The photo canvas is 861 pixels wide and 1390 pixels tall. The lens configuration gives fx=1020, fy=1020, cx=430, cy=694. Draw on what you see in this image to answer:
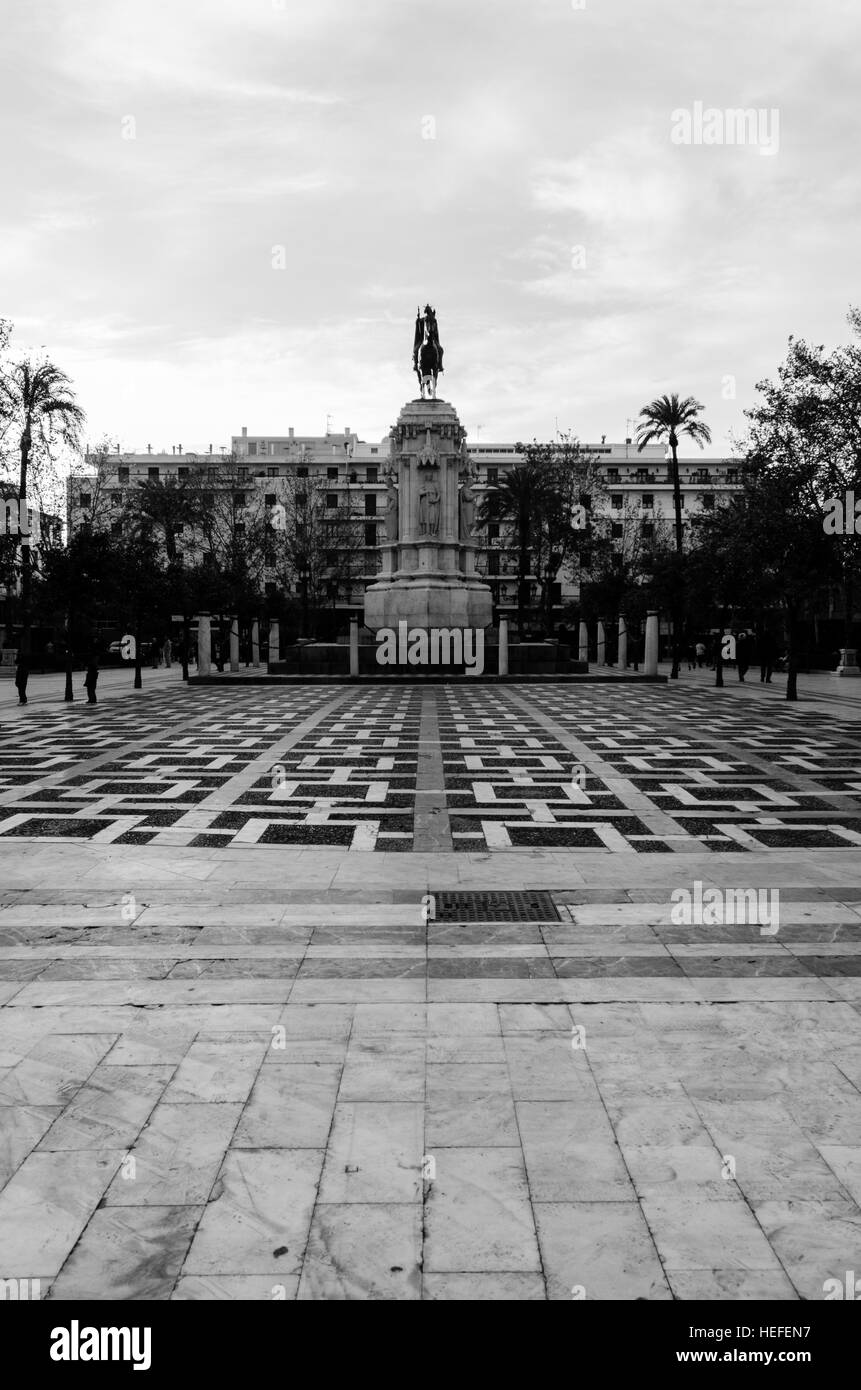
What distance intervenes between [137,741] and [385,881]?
34.2 ft

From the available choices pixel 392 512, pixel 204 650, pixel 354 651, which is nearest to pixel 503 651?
pixel 354 651

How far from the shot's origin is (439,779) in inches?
504

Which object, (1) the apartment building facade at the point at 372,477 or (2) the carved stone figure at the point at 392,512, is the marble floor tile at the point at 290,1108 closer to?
(2) the carved stone figure at the point at 392,512

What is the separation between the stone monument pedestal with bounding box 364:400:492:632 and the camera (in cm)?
3788

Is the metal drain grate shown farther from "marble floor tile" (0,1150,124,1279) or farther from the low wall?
the low wall

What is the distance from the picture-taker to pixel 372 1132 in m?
3.81

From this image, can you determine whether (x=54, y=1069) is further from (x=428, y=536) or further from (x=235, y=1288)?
(x=428, y=536)

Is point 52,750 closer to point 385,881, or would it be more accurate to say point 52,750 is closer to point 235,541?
point 385,881

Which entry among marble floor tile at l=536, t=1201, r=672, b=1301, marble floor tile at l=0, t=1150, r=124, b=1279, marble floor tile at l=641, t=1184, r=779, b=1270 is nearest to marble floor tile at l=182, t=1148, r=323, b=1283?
marble floor tile at l=0, t=1150, r=124, b=1279

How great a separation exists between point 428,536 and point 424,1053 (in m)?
35.0

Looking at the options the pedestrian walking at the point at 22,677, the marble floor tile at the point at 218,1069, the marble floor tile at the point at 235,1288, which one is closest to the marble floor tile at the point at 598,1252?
the marble floor tile at the point at 235,1288

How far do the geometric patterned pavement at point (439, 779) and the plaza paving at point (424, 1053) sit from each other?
11 centimetres

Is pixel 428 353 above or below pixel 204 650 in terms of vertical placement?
above
